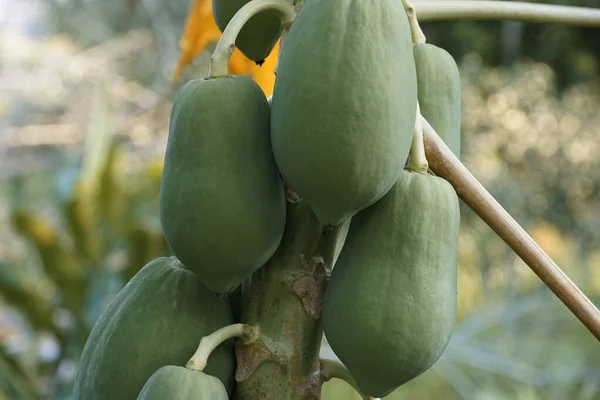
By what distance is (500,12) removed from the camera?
0.76 meters

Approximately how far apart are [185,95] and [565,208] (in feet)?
19.5

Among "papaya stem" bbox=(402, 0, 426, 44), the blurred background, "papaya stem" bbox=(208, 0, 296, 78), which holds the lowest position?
the blurred background

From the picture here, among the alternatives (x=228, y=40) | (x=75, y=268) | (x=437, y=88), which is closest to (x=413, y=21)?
(x=437, y=88)

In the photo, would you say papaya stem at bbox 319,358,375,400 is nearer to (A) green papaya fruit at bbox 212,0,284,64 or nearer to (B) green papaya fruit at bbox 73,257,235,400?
(B) green papaya fruit at bbox 73,257,235,400

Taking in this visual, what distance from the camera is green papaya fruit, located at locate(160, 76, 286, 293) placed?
1.86ft

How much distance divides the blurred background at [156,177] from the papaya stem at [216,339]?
1660mm

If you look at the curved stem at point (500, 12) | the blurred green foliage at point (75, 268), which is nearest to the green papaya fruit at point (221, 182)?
the curved stem at point (500, 12)

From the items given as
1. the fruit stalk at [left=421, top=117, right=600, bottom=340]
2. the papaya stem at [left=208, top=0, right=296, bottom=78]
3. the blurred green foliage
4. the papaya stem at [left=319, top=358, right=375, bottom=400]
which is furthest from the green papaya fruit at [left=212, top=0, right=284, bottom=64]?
the blurred green foliage

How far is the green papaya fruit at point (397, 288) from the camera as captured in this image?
0.56 m

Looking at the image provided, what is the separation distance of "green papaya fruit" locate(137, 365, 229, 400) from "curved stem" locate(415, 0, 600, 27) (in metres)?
0.38

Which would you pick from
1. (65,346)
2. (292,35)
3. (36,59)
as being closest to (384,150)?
(292,35)

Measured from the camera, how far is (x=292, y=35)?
56 cm

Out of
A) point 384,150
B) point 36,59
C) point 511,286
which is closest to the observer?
point 384,150

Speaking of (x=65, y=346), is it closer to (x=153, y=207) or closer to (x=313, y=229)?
(x=153, y=207)
